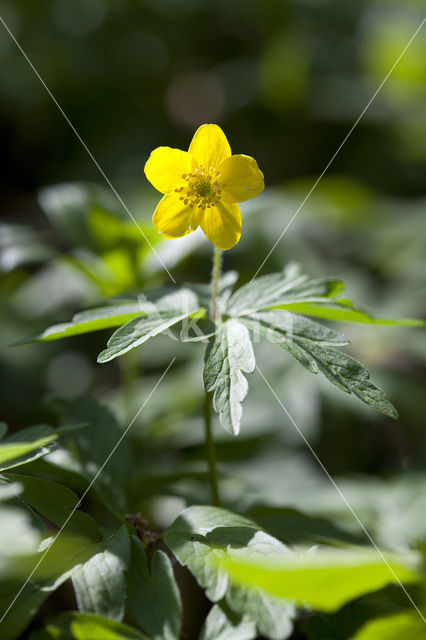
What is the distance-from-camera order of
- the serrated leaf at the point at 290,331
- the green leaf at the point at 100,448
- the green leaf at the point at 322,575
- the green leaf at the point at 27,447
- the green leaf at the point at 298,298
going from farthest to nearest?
the green leaf at the point at 100,448 < the green leaf at the point at 298,298 < the serrated leaf at the point at 290,331 < the green leaf at the point at 27,447 < the green leaf at the point at 322,575

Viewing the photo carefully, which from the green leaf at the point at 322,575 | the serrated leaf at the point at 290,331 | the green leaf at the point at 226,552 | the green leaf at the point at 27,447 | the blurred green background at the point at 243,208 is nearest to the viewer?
the green leaf at the point at 322,575

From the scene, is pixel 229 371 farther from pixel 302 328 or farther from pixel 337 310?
pixel 337 310

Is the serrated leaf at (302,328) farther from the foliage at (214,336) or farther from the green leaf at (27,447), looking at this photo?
the green leaf at (27,447)

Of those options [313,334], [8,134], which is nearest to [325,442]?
[313,334]

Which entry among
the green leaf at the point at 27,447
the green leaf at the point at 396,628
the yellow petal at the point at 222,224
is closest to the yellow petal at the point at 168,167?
the yellow petal at the point at 222,224

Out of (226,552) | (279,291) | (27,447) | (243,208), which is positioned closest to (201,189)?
(279,291)

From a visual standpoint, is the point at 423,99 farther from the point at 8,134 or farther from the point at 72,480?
the point at 72,480

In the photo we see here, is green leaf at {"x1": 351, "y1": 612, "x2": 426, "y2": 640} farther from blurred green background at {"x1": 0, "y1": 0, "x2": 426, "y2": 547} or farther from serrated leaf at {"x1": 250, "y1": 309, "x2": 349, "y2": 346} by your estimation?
blurred green background at {"x1": 0, "y1": 0, "x2": 426, "y2": 547}

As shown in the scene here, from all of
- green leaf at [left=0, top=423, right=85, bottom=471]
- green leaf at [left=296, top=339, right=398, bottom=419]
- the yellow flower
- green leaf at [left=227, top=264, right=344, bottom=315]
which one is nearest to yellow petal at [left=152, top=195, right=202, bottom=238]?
the yellow flower
